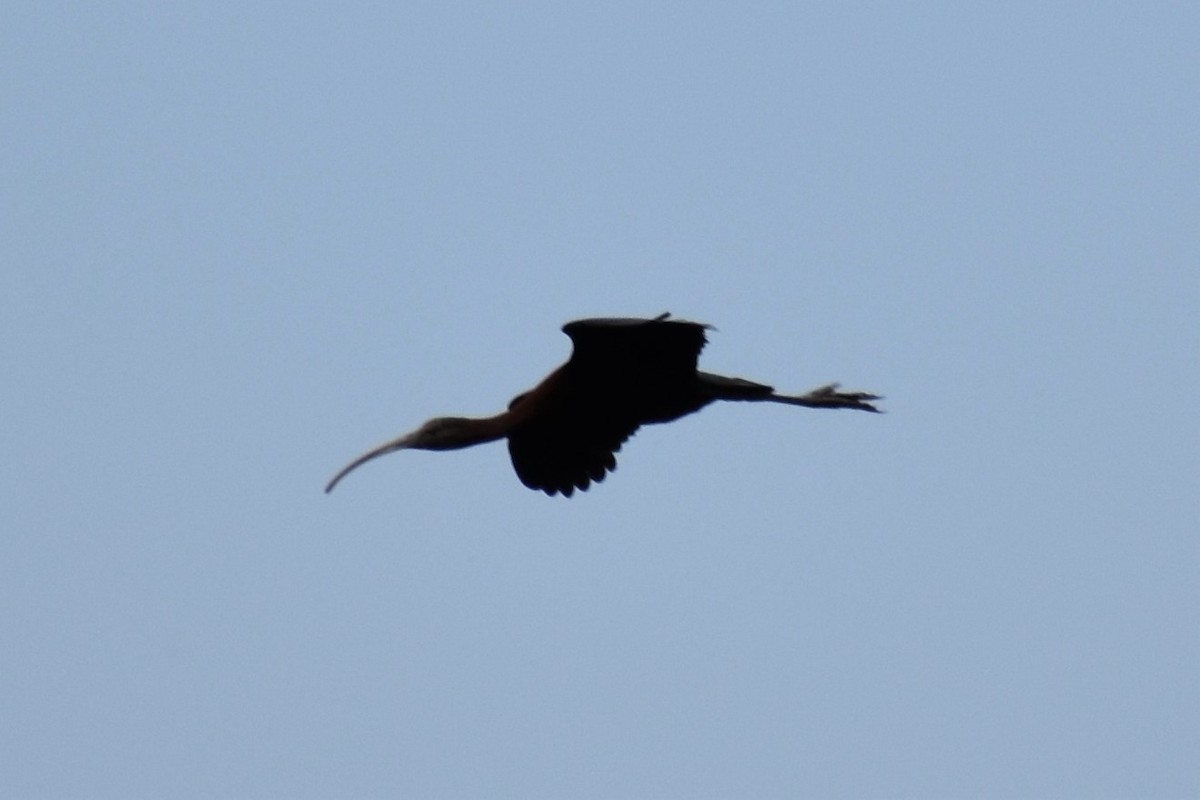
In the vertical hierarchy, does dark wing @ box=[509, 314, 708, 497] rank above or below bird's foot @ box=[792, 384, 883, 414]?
below

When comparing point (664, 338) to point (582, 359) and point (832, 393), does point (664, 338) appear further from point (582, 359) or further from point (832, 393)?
point (832, 393)

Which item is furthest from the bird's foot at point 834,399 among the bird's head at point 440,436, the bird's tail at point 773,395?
the bird's head at point 440,436

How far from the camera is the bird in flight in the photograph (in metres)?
15.8

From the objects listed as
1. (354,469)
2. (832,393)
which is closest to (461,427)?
(354,469)

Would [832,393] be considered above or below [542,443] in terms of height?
above

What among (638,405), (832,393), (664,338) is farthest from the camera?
(832,393)

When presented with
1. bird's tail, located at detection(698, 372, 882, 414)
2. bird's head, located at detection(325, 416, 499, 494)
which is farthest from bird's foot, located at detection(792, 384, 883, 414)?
bird's head, located at detection(325, 416, 499, 494)

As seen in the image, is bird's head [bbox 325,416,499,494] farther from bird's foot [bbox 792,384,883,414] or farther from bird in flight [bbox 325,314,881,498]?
bird's foot [bbox 792,384,883,414]

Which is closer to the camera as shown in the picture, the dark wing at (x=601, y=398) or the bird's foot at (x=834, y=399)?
the dark wing at (x=601, y=398)

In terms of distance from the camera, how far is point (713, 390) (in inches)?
669

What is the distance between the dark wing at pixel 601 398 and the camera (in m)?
15.7

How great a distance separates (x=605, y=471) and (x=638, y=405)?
3.36ft

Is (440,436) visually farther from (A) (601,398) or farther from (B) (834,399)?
(B) (834,399)

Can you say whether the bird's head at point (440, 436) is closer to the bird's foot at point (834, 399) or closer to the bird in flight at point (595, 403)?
the bird in flight at point (595, 403)
